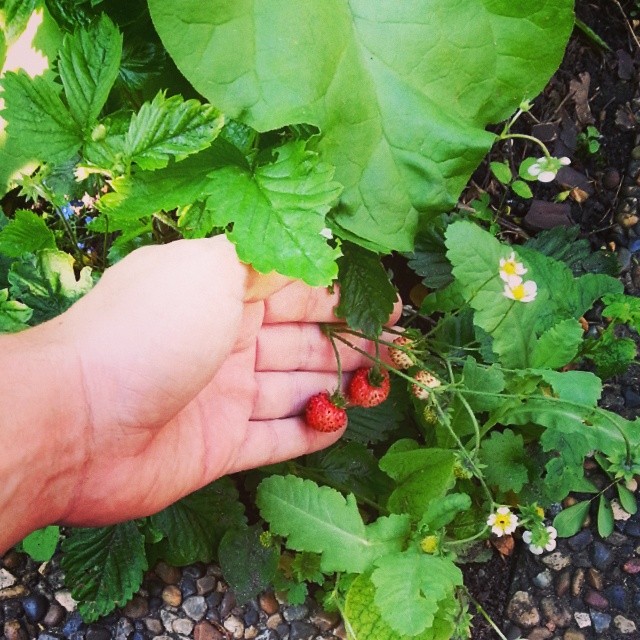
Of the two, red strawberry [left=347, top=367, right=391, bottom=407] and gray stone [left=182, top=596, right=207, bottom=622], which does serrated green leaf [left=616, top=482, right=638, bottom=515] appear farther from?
gray stone [left=182, top=596, right=207, bottom=622]

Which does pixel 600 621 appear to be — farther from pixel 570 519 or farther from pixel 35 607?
pixel 35 607

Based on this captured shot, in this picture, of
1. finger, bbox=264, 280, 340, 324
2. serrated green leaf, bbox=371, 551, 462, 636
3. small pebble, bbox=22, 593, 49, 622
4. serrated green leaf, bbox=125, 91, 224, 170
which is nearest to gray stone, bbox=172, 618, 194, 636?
small pebble, bbox=22, 593, 49, 622

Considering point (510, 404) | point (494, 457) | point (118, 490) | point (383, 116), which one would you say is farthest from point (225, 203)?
point (494, 457)

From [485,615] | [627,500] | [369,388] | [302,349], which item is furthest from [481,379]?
[627,500]

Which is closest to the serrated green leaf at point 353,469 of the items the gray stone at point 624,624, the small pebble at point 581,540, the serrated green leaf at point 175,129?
the small pebble at point 581,540

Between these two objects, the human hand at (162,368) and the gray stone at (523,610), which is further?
the gray stone at (523,610)

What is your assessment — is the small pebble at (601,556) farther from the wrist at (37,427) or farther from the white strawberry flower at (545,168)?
the wrist at (37,427)

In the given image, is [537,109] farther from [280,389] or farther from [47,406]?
[47,406]
